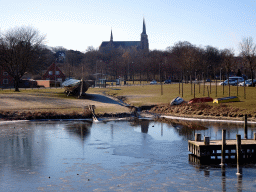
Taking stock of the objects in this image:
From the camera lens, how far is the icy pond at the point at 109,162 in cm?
2161

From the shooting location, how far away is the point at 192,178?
22906 mm

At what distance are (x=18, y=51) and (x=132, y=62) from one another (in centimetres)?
5960

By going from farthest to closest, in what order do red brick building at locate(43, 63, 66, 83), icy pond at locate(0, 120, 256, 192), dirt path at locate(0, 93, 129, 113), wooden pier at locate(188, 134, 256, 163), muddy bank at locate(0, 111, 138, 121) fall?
red brick building at locate(43, 63, 66, 83) < dirt path at locate(0, 93, 129, 113) < muddy bank at locate(0, 111, 138, 121) < wooden pier at locate(188, 134, 256, 163) < icy pond at locate(0, 120, 256, 192)

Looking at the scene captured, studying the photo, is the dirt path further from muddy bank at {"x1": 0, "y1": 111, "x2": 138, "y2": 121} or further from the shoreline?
muddy bank at {"x1": 0, "y1": 111, "x2": 138, "y2": 121}

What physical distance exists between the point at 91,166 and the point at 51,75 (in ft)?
361

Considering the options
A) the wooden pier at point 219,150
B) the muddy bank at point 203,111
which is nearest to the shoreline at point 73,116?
the muddy bank at point 203,111

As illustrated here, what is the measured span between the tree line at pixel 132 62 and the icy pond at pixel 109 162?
3928 centimetres

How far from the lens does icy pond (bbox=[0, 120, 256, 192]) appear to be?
70.9 ft

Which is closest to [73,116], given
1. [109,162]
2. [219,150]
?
[109,162]

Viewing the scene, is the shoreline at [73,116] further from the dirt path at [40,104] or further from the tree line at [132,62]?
the tree line at [132,62]

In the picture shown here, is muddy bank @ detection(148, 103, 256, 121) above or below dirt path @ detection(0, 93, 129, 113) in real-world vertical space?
below

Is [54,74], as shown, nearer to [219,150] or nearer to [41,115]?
Answer: [41,115]

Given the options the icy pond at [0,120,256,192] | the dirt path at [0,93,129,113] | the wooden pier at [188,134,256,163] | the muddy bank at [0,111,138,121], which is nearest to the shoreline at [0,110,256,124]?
the muddy bank at [0,111,138,121]

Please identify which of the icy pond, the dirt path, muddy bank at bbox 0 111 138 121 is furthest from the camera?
the dirt path
